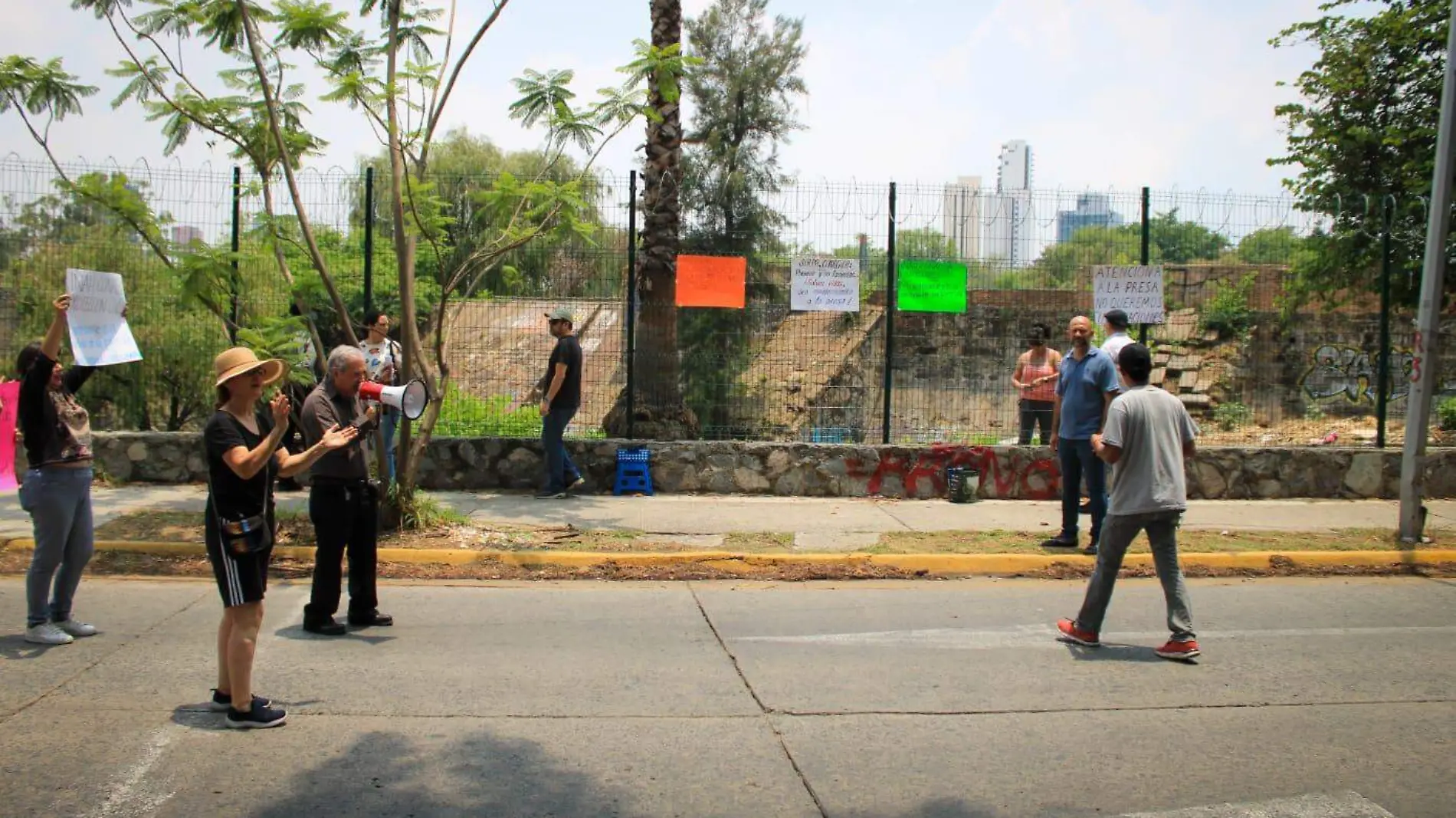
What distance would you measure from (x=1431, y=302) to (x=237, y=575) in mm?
9761

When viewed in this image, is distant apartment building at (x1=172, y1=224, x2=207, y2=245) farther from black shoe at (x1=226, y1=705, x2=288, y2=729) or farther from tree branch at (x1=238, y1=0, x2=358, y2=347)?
black shoe at (x1=226, y1=705, x2=288, y2=729)

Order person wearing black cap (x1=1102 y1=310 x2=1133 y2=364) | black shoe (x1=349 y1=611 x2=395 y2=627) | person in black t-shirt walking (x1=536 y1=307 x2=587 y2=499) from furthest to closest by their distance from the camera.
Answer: person in black t-shirt walking (x1=536 y1=307 x2=587 y2=499) < person wearing black cap (x1=1102 y1=310 x2=1133 y2=364) < black shoe (x1=349 y1=611 x2=395 y2=627)

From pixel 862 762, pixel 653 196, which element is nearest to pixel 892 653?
pixel 862 762

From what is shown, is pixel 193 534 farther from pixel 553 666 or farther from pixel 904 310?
pixel 904 310

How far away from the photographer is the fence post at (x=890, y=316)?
1166cm

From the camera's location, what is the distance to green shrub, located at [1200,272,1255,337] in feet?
47.5

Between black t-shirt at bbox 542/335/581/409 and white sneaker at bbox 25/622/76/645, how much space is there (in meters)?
5.29

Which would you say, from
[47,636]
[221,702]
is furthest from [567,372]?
[221,702]

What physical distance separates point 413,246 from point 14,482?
11.9 feet

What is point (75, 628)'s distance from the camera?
20.9 feet

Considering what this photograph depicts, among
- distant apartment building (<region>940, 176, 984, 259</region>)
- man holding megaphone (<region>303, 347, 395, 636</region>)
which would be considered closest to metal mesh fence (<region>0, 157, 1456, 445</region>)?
distant apartment building (<region>940, 176, 984, 259</region>)

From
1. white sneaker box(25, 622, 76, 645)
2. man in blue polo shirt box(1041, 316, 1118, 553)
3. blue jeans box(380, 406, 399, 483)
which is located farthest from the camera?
blue jeans box(380, 406, 399, 483)

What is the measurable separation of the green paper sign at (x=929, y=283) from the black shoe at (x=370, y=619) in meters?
6.83

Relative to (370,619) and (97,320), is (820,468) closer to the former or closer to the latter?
(370,619)
